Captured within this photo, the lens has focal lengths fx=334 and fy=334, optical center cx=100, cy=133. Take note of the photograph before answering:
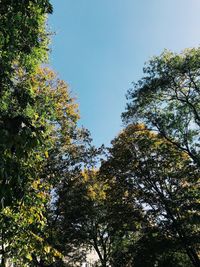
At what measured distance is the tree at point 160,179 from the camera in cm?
2372

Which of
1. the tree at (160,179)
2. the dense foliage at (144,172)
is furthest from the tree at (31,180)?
the tree at (160,179)

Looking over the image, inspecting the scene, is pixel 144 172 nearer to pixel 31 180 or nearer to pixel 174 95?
pixel 174 95

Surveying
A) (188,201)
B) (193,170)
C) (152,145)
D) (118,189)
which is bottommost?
(188,201)

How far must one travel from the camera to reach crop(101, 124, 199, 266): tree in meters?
23.7

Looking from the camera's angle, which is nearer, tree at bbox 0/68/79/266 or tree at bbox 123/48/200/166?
tree at bbox 0/68/79/266

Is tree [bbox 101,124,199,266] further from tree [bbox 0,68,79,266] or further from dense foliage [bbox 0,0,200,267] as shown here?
tree [bbox 0,68,79,266]

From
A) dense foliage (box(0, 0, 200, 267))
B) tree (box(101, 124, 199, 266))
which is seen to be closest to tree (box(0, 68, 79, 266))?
dense foliage (box(0, 0, 200, 267))

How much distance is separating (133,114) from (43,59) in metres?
15.8

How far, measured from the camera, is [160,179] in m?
27.0

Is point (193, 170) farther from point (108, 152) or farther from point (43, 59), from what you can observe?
point (43, 59)

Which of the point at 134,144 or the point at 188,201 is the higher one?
the point at 134,144

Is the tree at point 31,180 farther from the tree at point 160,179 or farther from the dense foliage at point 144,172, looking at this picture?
the tree at point 160,179

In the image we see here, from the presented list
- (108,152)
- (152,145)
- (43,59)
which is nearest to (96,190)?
(108,152)

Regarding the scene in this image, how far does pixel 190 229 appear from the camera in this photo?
24.0 metres
